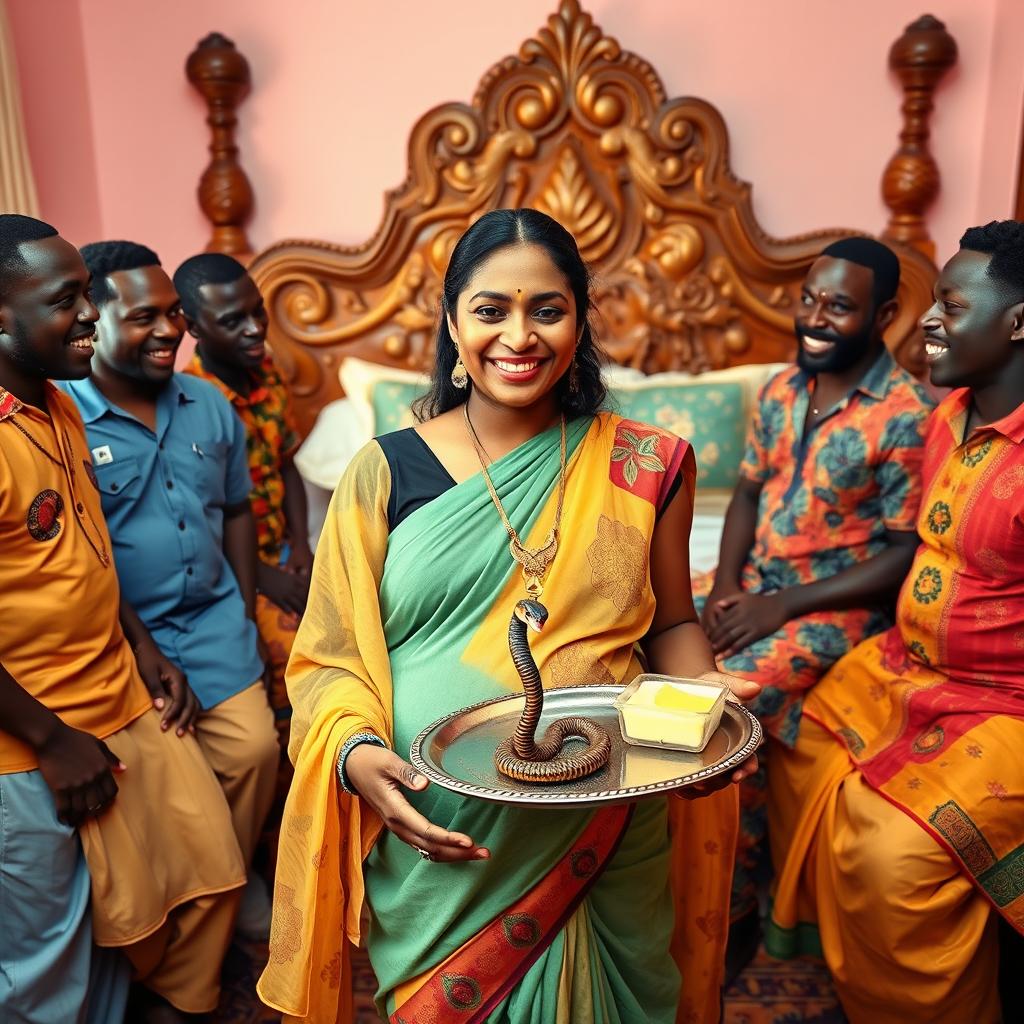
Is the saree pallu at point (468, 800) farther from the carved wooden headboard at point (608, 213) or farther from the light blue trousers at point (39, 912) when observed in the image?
the carved wooden headboard at point (608, 213)

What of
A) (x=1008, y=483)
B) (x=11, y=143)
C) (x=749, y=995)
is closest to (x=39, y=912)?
(x=749, y=995)

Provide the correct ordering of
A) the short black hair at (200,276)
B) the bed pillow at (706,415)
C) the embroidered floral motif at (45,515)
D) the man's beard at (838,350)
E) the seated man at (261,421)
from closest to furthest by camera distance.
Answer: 1. the embroidered floral motif at (45,515)
2. the man's beard at (838,350)
3. the seated man at (261,421)
4. the short black hair at (200,276)
5. the bed pillow at (706,415)

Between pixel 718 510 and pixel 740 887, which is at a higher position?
pixel 718 510

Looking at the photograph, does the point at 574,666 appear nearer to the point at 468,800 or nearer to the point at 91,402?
the point at 468,800

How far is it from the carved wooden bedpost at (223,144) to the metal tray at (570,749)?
8.81ft

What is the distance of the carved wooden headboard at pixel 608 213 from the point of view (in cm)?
354

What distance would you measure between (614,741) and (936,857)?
889 mm

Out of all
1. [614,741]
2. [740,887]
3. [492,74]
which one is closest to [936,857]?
[740,887]

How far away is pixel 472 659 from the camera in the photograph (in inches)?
64.7

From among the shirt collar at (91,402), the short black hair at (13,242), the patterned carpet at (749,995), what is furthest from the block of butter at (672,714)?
the shirt collar at (91,402)

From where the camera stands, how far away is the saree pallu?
158 cm

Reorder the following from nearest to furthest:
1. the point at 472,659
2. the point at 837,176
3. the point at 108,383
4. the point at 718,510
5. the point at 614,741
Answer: the point at 614,741, the point at 472,659, the point at 108,383, the point at 718,510, the point at 837,176

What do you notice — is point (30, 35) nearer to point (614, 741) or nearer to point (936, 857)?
point (614, 741)

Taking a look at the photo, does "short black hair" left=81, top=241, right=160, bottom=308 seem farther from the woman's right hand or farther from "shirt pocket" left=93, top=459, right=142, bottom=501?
the woman's right hand
